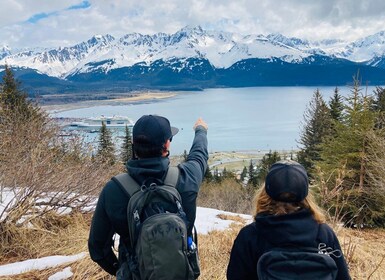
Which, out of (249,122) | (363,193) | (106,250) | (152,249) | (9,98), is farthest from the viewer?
(249,122)

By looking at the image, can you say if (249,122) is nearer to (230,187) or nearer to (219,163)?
(219,163)

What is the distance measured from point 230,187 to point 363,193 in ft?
53.8

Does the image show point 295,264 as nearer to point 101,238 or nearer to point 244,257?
point 244,257

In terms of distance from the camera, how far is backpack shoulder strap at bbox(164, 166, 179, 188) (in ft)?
6.19

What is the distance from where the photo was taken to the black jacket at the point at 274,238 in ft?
5.30

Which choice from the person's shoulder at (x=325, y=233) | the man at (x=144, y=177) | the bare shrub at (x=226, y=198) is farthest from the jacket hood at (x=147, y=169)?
the bare shrub at (x=226, y=198)

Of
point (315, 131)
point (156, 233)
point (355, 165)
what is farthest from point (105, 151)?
point (315, 131)

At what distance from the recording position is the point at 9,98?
765 inches

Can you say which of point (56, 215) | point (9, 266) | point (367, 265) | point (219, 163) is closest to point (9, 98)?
point (56, 215)

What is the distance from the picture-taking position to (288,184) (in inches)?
65.0

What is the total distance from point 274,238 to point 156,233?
52 cm

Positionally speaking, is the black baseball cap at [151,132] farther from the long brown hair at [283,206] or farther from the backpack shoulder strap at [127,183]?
the long brown hair at [283,206]

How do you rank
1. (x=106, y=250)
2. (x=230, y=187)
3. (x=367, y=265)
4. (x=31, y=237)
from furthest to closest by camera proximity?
1. (x=230, y=187)
2. (x=31, y=237)
3. (x=367, y=265)
4. (x=106, y=250)

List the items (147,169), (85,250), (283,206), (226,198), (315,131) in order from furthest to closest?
(226,198)
(315,131)
(85,250)
(147,169)
(283,206)
